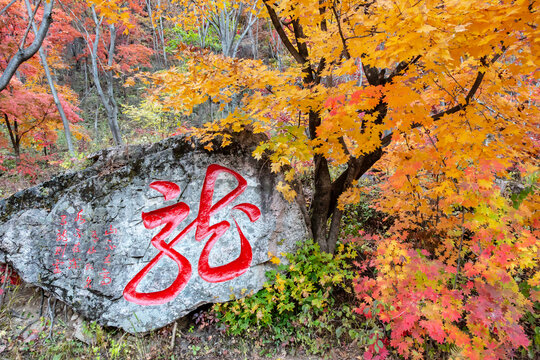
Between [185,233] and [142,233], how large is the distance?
27.1 inches

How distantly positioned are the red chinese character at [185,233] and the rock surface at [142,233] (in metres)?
0.02

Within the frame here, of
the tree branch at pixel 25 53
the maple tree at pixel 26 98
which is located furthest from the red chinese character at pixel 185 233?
the maple tree at pixel 26 98

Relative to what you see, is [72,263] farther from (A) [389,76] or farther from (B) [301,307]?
(A) [389,76]

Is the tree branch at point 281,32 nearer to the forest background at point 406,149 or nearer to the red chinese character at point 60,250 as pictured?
the forest background at point 406,149

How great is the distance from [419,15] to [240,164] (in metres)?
3.14

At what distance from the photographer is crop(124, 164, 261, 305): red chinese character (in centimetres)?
407

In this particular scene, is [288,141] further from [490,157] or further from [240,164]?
[490,157]

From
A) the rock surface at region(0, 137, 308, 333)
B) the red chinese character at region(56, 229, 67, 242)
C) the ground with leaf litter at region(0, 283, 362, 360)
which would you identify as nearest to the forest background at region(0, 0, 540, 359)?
the ground with leaf litter at region(0, 283, 362, 360)

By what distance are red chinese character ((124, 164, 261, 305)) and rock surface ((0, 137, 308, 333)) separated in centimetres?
2

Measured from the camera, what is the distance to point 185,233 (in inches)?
166

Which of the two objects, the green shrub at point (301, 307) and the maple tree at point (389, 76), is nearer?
the maple tree at point (389, 76)

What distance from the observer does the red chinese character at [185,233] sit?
4070mm

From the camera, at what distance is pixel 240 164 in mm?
4434

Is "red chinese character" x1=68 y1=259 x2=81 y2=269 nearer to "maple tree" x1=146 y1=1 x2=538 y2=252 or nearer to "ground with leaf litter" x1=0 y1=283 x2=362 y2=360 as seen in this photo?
"ground with leaf litter" x1=0 y1=283 x2=362 y2=360
